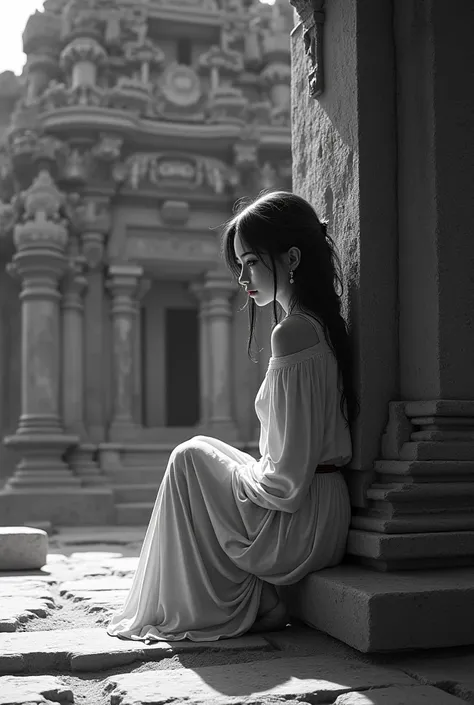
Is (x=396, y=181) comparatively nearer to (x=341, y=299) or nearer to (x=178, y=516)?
(x=341, y=299)

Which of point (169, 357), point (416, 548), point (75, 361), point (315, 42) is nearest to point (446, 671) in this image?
point (416, 548)

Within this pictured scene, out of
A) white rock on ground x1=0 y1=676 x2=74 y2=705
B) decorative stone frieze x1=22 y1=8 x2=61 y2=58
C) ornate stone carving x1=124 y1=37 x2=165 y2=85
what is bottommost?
white rock on ground x1=0 y1=676 x2=74 y2=705

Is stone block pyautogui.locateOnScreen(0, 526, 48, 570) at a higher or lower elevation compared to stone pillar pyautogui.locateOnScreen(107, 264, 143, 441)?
lower

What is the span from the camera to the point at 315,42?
12.0ft

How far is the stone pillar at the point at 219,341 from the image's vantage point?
1033 cm

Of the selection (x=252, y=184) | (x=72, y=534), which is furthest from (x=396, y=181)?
(x=252, y=184)

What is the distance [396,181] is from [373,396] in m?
0.83

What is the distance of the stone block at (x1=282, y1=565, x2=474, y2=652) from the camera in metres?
2.52

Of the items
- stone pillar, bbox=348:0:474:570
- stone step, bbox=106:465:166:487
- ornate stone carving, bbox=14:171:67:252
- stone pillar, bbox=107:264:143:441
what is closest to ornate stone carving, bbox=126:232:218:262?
stone pillar, bbox=107:264:143:441

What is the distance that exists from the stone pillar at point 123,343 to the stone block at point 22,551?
467cm

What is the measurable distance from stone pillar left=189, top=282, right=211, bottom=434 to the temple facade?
0.02 meters

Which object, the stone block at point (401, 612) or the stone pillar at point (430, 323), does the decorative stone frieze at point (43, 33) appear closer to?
the stone pillar at point (430, 323)

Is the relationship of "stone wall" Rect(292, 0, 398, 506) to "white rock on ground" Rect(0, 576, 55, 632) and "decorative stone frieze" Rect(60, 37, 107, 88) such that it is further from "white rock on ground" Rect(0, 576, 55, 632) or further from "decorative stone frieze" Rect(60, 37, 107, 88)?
"decorative stone frieze" Rect(60, 37, 107, 88)

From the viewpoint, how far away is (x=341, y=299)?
133 inches
